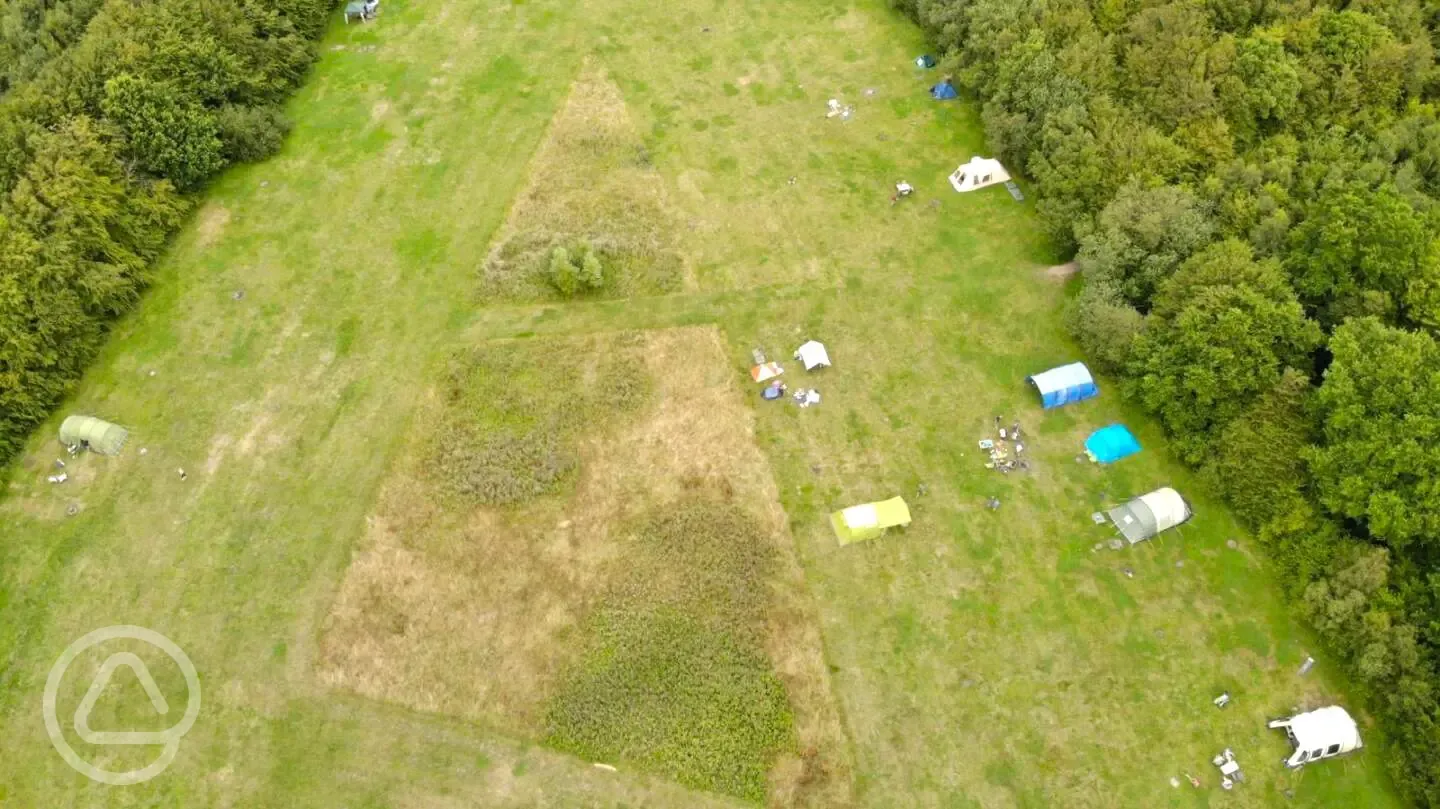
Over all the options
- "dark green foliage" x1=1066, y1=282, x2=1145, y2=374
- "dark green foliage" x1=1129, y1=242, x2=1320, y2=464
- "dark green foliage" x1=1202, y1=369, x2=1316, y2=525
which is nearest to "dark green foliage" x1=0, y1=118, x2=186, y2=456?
"dark green foliage" x1=1066, y1=282, x2=1145, y2=374

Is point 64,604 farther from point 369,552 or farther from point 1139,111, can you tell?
point 1139,111

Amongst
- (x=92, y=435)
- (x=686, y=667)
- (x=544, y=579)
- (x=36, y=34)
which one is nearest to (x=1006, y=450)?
(x=686, y=667)

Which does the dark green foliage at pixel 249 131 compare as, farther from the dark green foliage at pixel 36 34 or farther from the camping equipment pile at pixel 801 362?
the camping equipment pile at pixel 801 362

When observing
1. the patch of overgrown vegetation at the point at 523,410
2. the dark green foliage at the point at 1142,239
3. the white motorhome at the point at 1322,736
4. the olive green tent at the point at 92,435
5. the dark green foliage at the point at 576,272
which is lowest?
the white motorhome at the point at 1322,736

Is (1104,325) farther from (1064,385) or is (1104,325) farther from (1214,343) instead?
(1214,343)

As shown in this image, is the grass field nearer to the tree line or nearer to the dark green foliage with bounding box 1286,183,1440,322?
the tree line
